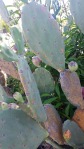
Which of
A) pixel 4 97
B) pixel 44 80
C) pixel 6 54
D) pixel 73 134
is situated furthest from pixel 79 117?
pixel 6 54

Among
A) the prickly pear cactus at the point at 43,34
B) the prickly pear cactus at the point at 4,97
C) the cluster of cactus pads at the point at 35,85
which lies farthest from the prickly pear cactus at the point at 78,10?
the prickly pear cactus at the point at 4,97

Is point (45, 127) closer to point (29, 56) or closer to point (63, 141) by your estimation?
point (63, 141)

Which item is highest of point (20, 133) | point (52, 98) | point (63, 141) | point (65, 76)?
point (65, 76)

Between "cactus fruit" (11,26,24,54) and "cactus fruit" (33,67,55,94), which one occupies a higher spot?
"cactus fruit" (11,26,24,54)

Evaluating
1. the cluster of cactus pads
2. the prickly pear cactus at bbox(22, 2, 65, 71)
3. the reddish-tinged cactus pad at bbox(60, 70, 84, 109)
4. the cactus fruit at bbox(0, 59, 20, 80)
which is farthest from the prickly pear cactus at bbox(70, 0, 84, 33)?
the cactus fruit at bbox(0, 59, 20, 80)

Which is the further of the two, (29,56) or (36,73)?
(29,56)

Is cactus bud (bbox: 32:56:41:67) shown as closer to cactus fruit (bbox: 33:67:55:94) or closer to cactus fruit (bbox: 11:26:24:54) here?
cactus fruit (bbox: 33:67:55:94)

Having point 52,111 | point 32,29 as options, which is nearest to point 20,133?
point 52,111
